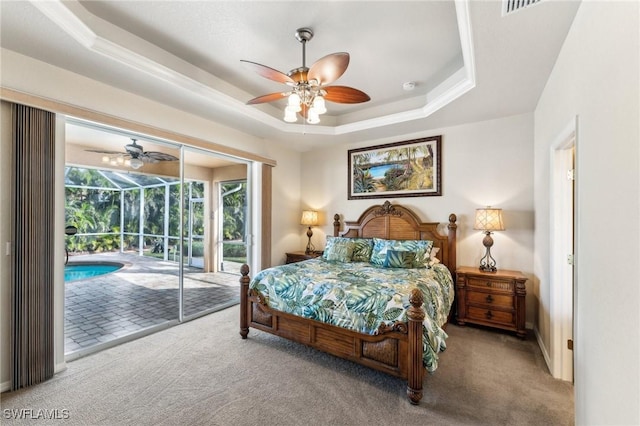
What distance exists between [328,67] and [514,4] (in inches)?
47.2

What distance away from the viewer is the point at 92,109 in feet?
8.61

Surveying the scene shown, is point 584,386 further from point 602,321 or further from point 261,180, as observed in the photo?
point 261,180

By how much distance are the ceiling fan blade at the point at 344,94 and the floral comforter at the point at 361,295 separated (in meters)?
1.72

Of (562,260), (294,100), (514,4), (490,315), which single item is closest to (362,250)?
(490,315)

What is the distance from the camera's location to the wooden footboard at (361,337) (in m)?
2.03

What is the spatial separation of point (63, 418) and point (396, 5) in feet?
12.6

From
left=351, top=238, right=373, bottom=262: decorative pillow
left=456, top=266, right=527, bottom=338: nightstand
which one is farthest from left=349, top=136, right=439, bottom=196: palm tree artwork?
left=456, top=266, right=527, bottom=338: nightstand

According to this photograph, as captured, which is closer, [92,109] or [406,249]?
[92,109]

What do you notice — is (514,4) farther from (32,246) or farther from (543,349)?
(32,246)

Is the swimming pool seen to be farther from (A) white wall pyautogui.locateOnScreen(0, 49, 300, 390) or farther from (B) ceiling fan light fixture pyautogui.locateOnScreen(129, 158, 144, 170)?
(B) ceiling fan light fixture pyautogui.locateOnScreen(129, 158, 144, 170)

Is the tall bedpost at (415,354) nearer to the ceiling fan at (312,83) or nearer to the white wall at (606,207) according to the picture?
the white wall at (606,207)

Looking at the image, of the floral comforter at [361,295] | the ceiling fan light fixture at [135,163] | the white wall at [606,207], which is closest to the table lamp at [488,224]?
the floral comforter at [361,295]

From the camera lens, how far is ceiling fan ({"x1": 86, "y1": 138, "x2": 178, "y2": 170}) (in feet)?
10.9

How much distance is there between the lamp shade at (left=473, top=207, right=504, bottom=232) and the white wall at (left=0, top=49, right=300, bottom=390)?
3.16 meters
